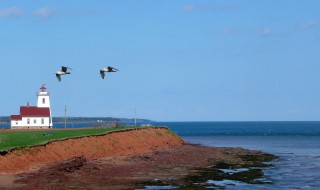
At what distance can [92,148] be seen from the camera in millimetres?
56625

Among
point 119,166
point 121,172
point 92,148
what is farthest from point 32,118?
point 121,172

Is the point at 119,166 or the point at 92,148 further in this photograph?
the point at 92,148

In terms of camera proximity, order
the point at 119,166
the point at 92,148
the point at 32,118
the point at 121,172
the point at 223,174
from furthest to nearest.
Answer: the point at 32,118
the point at 92,148
the point at 119,166
the point at 223,174
the point at 121,172

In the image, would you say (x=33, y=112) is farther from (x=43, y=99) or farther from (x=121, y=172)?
(x=121, y=172)

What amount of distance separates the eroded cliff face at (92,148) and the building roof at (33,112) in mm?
22883

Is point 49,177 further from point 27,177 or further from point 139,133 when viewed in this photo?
point 139,133

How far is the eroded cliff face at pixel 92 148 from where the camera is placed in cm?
4250

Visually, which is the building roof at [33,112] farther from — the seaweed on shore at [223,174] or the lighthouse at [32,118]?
the seaweed on shore at [223,174]

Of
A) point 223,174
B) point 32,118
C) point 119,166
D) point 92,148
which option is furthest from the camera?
point 32,118

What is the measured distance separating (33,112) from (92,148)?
4505 cm

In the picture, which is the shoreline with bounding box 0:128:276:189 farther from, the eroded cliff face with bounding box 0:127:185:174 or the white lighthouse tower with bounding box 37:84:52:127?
the white lighthouse tower with bounding box 37:84:52:127

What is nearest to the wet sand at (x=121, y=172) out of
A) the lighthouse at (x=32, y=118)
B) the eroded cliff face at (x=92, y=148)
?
the eroded cliff face at (x=92, y=148)

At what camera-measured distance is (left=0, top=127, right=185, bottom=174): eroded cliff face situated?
139ft

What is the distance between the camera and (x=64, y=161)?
154 feet
